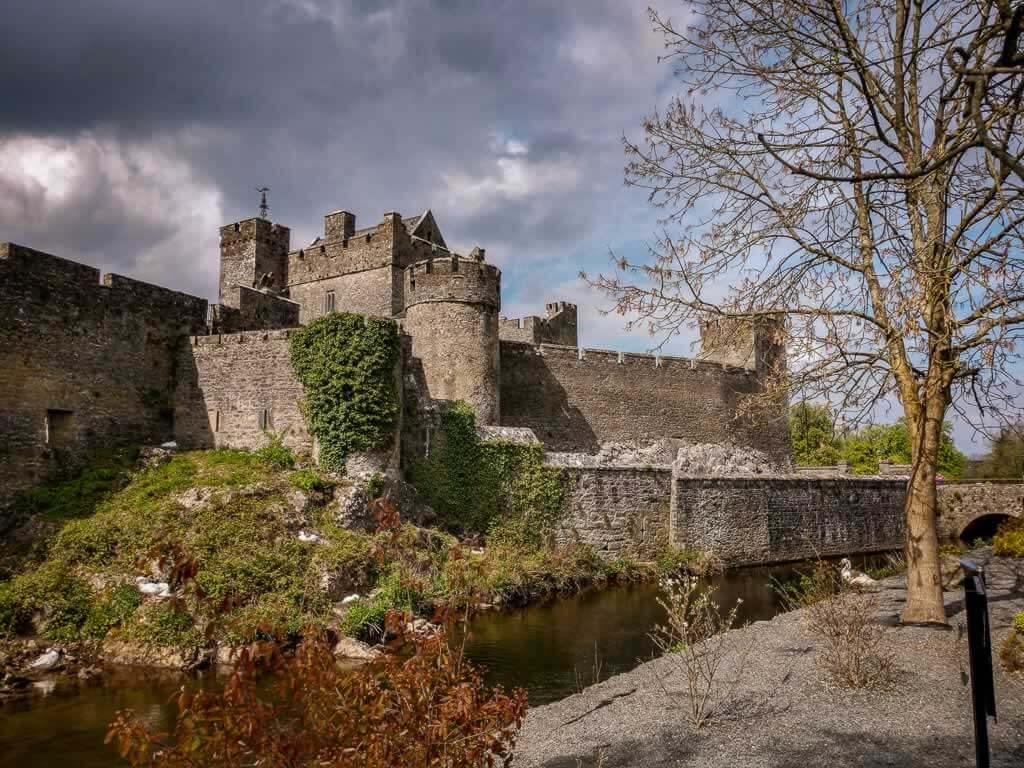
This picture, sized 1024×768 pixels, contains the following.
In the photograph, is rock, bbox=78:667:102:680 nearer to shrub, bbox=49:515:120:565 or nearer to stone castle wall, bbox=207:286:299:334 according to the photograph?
shrub, bbox=49:515:120:565

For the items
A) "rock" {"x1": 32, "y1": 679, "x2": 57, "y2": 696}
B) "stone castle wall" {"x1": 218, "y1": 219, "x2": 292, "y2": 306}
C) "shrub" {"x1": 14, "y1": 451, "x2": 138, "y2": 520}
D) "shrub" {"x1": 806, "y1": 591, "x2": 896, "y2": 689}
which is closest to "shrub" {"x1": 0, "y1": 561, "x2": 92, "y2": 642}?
"rock" {"x1": 32, "y1": 679, "x2": 57, "y2": 696}

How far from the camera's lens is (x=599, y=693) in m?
10.2

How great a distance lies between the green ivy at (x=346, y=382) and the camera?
1867 cm

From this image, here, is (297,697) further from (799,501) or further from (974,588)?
(799,501)

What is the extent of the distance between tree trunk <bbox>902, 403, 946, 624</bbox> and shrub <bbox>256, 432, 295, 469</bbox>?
45.3ft

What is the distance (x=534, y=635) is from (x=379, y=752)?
1102 centimetres

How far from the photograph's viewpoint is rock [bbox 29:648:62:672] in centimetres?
1190

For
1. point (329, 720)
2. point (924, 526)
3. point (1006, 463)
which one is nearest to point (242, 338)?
point (924, 526)

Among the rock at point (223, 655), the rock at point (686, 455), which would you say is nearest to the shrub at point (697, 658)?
the rock at point (223, 655)

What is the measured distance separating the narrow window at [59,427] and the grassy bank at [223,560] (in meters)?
0.98

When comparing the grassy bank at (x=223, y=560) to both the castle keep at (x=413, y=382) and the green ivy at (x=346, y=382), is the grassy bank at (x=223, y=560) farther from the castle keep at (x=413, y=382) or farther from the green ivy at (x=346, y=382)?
the castle keep at (x=413, y=382)

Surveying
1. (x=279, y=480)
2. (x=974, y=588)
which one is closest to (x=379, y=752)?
(x=974, y=588)

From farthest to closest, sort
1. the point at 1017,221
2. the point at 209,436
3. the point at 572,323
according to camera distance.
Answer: the point at 572,323
the point at 209,436
the point at 1017,221

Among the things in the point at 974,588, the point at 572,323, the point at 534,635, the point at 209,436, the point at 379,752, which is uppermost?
the point at 572,323
